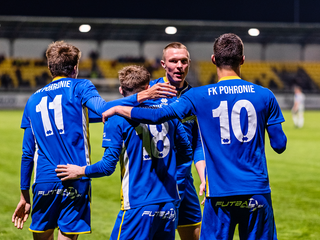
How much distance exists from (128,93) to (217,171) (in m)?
0.86

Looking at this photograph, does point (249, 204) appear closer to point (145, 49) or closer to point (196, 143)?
point (196, 143)

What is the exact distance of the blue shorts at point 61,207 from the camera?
3.32 m

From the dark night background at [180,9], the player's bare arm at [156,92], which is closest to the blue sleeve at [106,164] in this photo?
the player's bare arm at [156,92]

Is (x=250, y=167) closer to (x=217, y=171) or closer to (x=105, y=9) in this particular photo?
(x=217, y=171)

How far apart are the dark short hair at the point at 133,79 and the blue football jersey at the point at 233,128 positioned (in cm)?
33

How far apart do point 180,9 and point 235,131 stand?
118ft

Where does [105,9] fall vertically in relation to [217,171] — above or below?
above

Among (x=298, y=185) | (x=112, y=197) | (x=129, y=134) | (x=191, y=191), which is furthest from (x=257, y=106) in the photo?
(x=298, y=185)

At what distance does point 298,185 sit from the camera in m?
8.76

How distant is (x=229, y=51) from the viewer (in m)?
2.88

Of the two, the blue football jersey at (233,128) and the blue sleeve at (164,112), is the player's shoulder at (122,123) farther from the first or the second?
the blue football jersey at (233,128)

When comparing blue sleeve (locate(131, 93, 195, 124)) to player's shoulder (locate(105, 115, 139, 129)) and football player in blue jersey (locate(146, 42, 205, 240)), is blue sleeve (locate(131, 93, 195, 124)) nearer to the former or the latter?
Result: player's shoulder (locate(105, 115, 139, 129))

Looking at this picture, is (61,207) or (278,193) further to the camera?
(278,193)

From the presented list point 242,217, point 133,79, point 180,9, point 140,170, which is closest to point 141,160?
point 140,170
